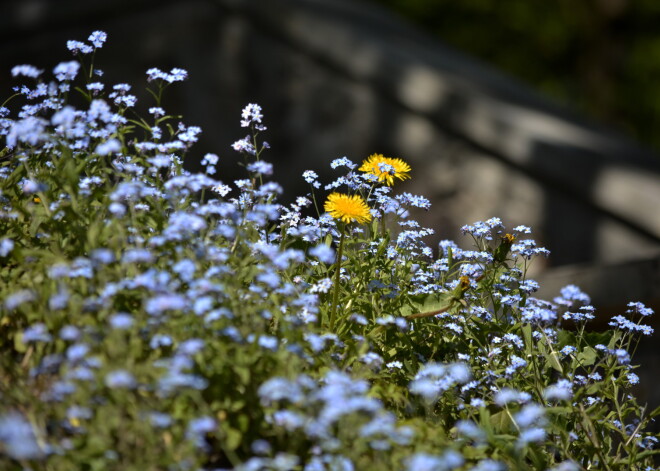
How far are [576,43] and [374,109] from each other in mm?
5633

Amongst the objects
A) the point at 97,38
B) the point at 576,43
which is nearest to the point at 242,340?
the point at 97,38

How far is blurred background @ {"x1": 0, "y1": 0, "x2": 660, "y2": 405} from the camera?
609cm

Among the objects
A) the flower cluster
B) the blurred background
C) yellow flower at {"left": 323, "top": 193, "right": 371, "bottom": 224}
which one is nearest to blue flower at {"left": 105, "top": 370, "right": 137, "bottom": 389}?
the flower cluster

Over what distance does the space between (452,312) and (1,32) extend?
6271 millimetres

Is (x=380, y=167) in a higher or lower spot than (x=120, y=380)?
higher

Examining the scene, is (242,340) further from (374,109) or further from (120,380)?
(374,109)

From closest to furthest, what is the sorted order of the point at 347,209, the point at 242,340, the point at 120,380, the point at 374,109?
the point at 120,380
the point at 242,340
the point at 347,209
the point at 374,109

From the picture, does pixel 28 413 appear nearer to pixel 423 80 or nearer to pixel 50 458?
pixel 50 458

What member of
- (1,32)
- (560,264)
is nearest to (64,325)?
(560,264)

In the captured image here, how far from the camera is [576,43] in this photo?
37.5 ft

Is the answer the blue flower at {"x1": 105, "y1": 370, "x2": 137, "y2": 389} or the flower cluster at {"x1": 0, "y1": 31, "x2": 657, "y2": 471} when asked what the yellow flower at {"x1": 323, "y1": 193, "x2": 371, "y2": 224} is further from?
the blue flower at {"x1": 105, "y1": 370, "x2": 137, "y2": 389}

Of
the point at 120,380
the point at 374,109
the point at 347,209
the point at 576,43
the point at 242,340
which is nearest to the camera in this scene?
the point at 120,380

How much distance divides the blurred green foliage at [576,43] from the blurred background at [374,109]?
246 centimetres

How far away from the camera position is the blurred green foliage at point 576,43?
10.8m
